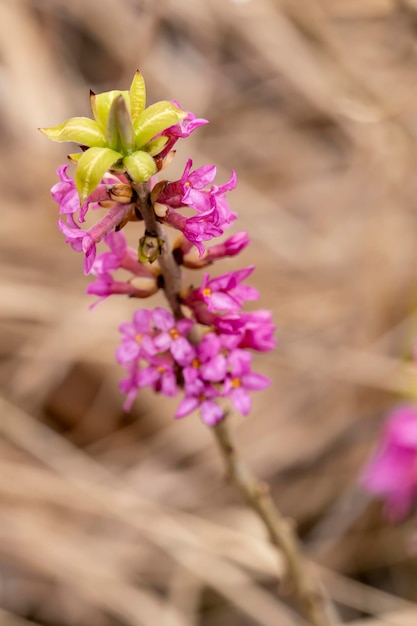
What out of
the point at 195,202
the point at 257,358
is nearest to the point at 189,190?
the point at 195,202

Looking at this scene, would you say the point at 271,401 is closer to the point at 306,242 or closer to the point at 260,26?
the point at 306,242

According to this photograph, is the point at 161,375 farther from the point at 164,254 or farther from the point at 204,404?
the point at 164,254

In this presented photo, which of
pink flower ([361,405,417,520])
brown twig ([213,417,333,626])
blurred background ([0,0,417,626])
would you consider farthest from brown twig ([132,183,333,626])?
blurred background ([0,0,417,626])

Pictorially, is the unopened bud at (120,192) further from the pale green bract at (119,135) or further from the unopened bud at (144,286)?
the unopened bud at (144,286)

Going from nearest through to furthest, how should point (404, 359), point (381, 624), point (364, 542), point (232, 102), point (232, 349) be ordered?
point (232, 349) < point (381, 624) < point (404, 359) < point (364, 542) < point (232, 102)

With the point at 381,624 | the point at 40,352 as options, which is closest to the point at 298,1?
the point at 40,352
